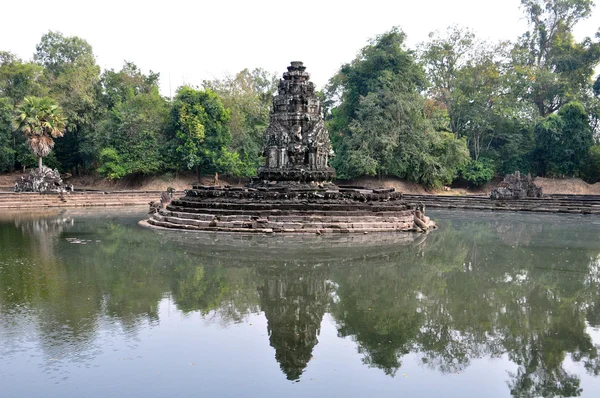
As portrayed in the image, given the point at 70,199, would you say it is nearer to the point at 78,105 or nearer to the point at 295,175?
the point at 295,175

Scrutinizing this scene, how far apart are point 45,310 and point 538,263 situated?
432 inches

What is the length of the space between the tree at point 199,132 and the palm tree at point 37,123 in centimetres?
855

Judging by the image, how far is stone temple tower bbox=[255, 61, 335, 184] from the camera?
2102cm

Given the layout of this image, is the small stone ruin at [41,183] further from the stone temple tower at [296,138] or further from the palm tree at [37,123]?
the stone temple tower at [296,138]

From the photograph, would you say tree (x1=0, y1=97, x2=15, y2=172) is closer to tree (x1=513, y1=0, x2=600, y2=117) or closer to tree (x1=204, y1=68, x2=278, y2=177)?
tree (x1=204, y1=68, x2=278, y2=177)

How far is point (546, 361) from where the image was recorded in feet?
21.1

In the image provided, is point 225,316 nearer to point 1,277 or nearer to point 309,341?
point 309,341

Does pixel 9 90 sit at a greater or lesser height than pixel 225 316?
greater

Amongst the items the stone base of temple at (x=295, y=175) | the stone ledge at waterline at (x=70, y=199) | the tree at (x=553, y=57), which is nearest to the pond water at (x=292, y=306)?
the stone base of temple at (x=295, y=175)

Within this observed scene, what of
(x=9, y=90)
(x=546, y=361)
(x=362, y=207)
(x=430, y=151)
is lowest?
(x=546, y=361)

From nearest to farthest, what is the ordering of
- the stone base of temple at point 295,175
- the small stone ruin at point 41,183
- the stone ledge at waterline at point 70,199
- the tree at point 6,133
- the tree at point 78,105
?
the stone base of temple at point 295,175 → the stone ledge at waterline at point 70,199 → the small stone ruin at point 41,183 → the tree at point 6,133 → the tree at point 78,105

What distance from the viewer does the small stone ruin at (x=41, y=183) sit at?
2931 centimetres

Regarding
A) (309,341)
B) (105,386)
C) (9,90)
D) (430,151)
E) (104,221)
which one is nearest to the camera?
(105,386)

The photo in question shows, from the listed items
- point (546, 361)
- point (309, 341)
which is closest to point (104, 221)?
point (309, 341)
